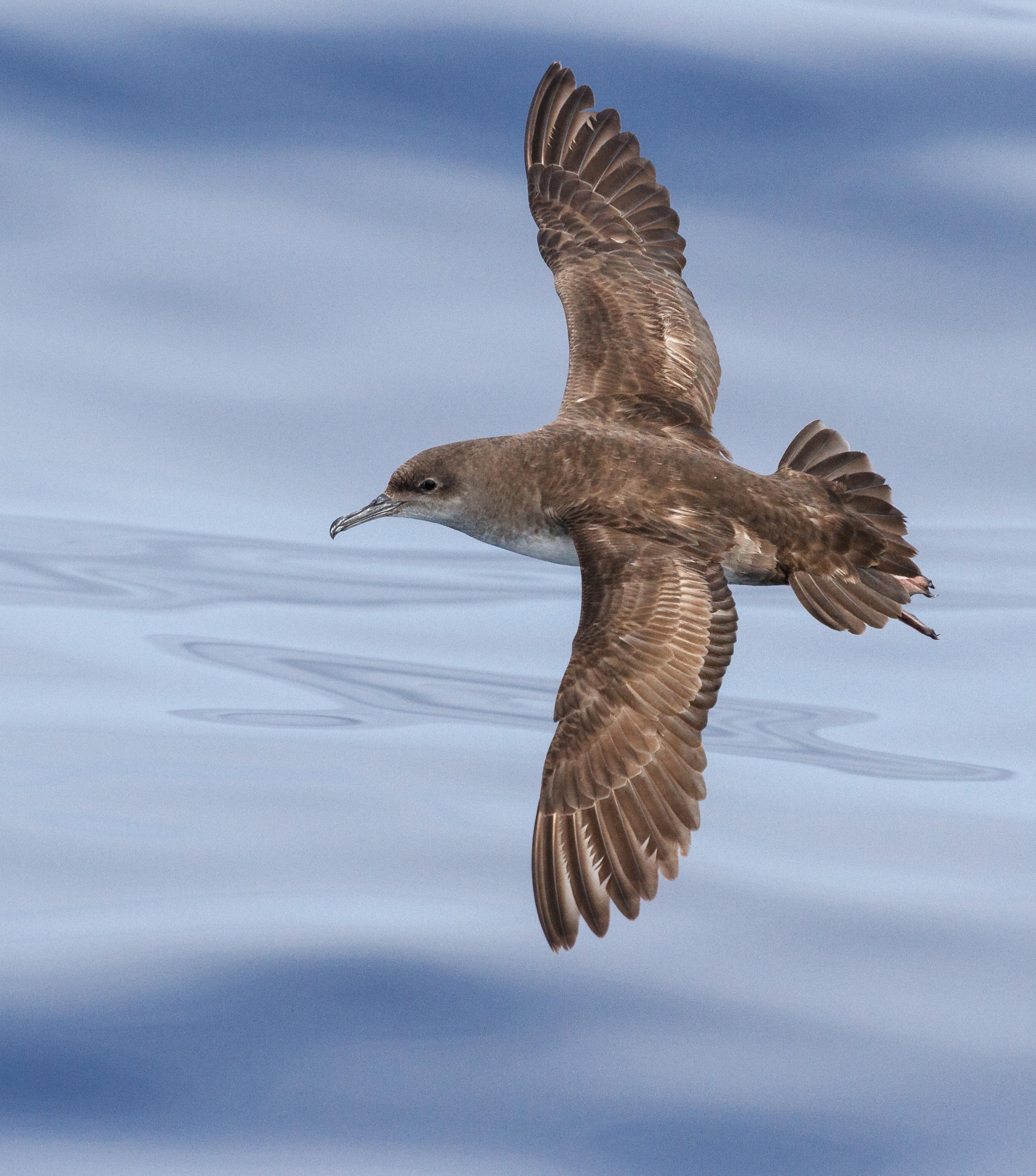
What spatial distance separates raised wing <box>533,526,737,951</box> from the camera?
5.64 meters

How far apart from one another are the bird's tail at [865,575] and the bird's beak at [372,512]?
1.40 m

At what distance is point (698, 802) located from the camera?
18.9 feet

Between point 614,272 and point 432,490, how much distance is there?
127 cm

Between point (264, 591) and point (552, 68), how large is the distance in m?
2.59

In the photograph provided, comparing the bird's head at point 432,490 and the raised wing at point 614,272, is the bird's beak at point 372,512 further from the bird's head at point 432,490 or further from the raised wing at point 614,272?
the raised wing at point 614,272

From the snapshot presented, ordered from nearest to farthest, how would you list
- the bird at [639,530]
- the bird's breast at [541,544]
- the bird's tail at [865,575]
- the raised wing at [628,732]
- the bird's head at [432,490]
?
the raised wing at [628,732]
the bird at [639,530]
the bird's tail at [865,575]
the bird's breast at [541,544]
the bird's head at [432,490]

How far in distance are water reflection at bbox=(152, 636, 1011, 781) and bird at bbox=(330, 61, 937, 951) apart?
77 centimetres

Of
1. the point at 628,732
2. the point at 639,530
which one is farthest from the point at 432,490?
the point at 628,732

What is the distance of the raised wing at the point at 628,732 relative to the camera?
222 inches

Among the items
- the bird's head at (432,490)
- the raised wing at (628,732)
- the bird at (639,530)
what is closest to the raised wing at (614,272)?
the bird at (639,530)

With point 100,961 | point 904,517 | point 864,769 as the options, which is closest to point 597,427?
point 904,517

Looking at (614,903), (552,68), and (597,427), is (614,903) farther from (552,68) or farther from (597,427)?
(552,68)

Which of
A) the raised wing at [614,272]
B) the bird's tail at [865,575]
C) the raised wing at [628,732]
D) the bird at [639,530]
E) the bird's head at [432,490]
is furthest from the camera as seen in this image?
the raised wing at [614,272]

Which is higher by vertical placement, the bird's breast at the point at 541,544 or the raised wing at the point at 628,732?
the bird's breast at the point at 541,544
